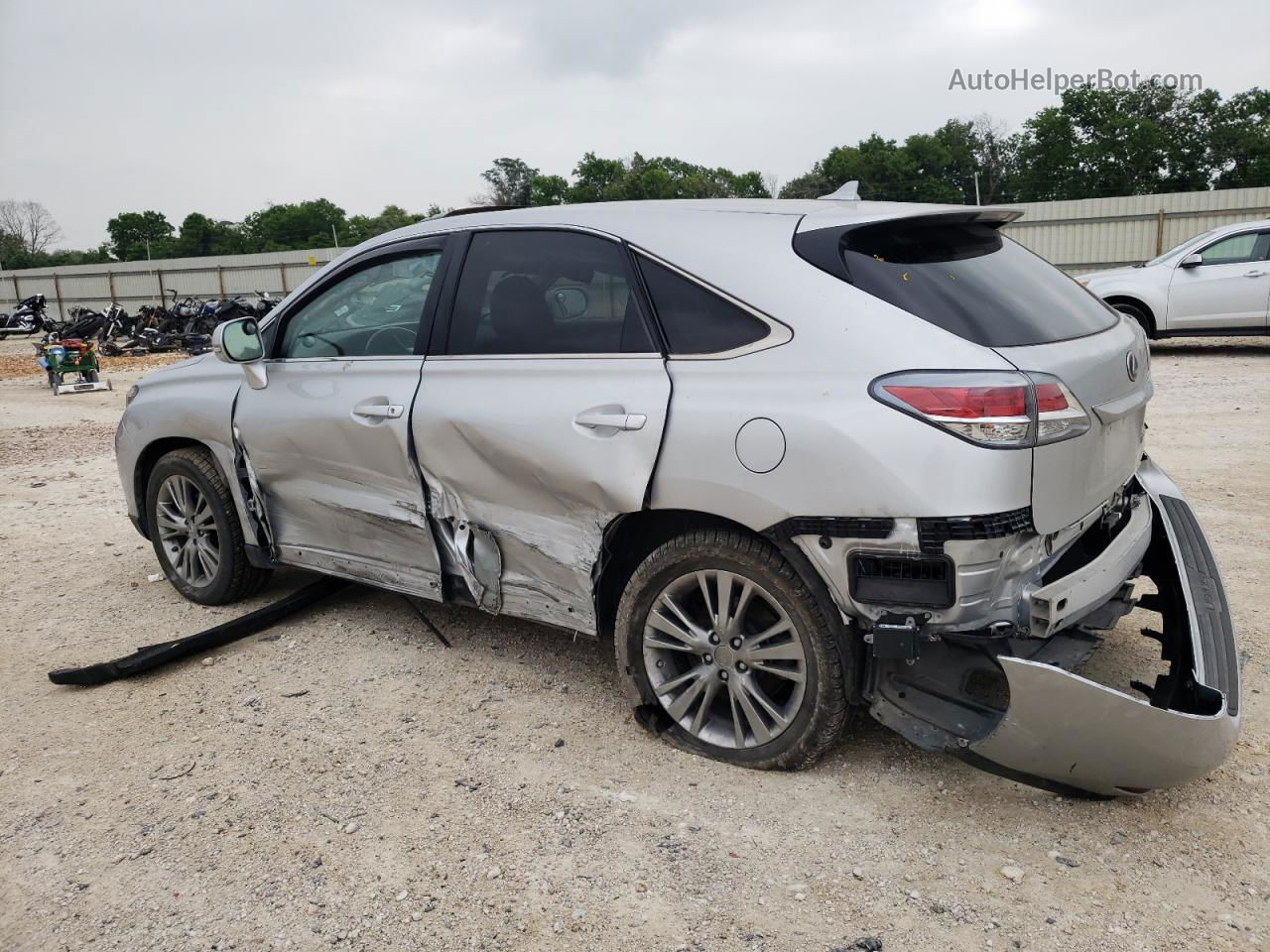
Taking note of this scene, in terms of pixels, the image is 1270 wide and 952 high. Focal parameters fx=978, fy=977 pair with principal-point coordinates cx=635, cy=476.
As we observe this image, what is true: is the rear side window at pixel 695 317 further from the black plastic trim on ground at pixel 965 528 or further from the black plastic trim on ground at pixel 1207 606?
the black plastic trim on ground at pixel 1207 606

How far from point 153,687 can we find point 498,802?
1828 millimetres

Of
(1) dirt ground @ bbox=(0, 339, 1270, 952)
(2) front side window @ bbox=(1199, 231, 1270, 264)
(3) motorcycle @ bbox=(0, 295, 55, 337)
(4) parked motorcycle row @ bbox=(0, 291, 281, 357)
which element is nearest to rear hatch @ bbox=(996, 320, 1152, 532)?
(1) dirt ground @ bbox=(0, 339, 1270, 952)

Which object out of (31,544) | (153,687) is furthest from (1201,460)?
(31,544)

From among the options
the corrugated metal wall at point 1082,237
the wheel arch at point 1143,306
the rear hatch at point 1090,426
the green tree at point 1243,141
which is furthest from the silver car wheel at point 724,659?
the green tree at point 1243,141

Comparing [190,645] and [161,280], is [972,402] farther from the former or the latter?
[161,280]

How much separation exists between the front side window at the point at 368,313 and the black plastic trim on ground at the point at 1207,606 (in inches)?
113

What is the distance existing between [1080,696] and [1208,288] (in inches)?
462

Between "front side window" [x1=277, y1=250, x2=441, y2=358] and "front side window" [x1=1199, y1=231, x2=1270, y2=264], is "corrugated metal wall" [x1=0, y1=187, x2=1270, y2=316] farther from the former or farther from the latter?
"front side window" [x1=277, y1=250, x2=441, y2=358]

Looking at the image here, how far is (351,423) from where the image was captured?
3826 mm

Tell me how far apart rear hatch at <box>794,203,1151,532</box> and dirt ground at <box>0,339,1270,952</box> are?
95 cm

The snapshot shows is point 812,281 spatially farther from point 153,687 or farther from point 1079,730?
point 153,687

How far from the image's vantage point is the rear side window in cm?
295

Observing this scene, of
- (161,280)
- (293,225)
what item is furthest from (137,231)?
(161,280)

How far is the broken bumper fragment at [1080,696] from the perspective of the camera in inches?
97.5
